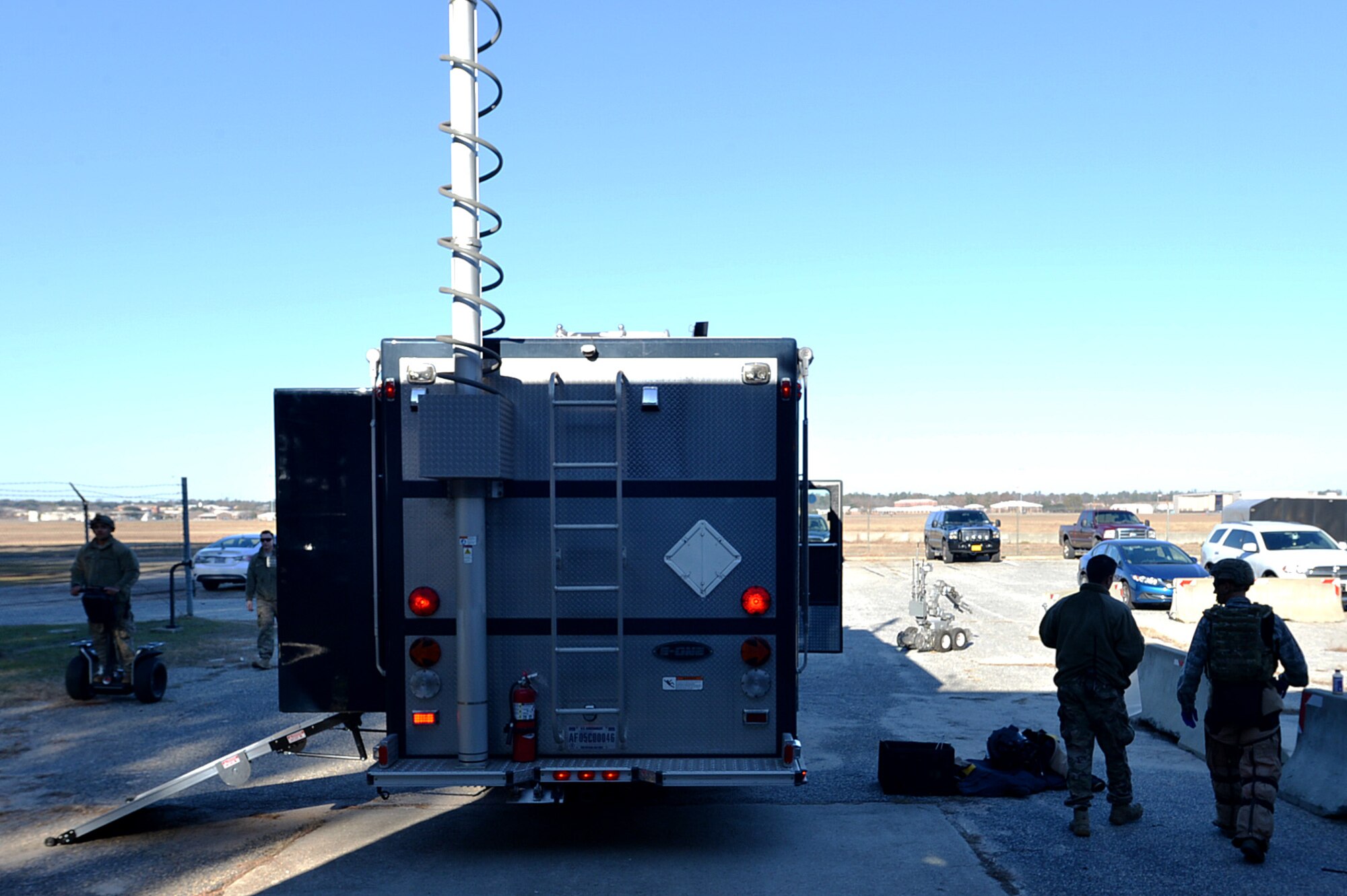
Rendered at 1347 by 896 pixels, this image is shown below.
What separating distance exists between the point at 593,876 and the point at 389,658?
5.63 feet

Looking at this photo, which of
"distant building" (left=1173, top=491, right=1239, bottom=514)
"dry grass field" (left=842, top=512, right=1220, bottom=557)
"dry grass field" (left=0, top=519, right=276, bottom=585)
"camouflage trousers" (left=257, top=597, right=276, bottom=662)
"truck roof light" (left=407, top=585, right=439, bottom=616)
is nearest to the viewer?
"truck roof light" (left=407, top=585, right=439, bottom=616)

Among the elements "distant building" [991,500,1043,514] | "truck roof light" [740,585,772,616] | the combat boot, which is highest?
"truck roof light" [740,585,772,616]

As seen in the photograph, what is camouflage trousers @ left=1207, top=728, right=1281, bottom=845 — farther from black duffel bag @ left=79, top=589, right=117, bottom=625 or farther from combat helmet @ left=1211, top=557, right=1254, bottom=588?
black duffel bag @ left=79, top=589, right=117, bottom=625

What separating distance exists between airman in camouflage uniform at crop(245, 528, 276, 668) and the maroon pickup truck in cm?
2947

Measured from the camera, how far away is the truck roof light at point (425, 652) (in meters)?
6.31

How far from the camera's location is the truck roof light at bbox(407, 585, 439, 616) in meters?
6.30

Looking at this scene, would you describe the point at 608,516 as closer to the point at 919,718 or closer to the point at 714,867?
the point at 714,867

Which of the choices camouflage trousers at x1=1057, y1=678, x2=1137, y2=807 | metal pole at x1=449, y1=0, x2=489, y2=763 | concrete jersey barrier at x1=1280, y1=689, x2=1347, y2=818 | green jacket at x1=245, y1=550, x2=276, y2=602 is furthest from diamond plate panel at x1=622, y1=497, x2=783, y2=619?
green jacket at x1=245, y1=550, x2=276, y2=602

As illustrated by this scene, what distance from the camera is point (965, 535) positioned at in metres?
36.6

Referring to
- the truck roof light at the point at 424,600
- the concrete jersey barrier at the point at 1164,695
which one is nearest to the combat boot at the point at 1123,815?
the concrete jersey barrier at the point at 1164,695

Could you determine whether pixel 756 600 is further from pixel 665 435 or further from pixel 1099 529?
pixel 1099 529

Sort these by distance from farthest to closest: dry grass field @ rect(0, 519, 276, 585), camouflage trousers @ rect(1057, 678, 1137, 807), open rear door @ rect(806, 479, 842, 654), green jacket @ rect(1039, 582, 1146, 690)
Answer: dry grass field @ rect(0, 519, 276, 585), open rear door @ rect(806, 479, 842, 654), green jacket @ rect(1039, 582, 1146, 690), camouflage trousers @ rect(1057, 678, 1137, 807)

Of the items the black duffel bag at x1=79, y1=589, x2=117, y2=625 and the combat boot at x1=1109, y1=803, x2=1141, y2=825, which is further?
the black duffel bag at x1=79, y1=589, x2=117, y2=625

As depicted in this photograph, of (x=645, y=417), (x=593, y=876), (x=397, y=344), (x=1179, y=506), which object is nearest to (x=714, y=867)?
(x=593, y=876)
